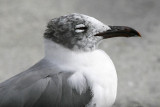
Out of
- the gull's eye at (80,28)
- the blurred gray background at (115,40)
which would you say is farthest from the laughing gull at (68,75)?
the blurred gray background at (115,40)

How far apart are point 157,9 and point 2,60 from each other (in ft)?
6.64

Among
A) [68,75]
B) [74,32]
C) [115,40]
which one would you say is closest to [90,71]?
[68,75]

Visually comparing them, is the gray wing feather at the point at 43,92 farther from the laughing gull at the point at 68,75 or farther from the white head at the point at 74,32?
the white head at the point at 74,32

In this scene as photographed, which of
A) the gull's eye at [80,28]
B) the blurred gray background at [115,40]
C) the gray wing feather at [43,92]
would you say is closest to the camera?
the gray wing feather at [43,92]

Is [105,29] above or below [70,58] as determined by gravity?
above

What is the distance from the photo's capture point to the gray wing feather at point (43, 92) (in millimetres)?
2115

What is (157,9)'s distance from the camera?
193 inches

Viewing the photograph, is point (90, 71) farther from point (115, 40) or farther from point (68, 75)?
point (115, 40)

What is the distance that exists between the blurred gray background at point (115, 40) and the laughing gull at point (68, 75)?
118 centimetres

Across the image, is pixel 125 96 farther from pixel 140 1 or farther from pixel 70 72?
pixel 140 1

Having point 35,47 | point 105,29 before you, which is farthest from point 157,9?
point 105,29

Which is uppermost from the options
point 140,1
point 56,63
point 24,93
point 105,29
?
point 140,1

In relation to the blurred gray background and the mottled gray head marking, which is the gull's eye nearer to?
the mottled gray head marking

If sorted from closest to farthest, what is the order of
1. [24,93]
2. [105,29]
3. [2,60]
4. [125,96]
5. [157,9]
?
[24,93] < [105,29] < [125,96] < [2,60] < [157,9]
